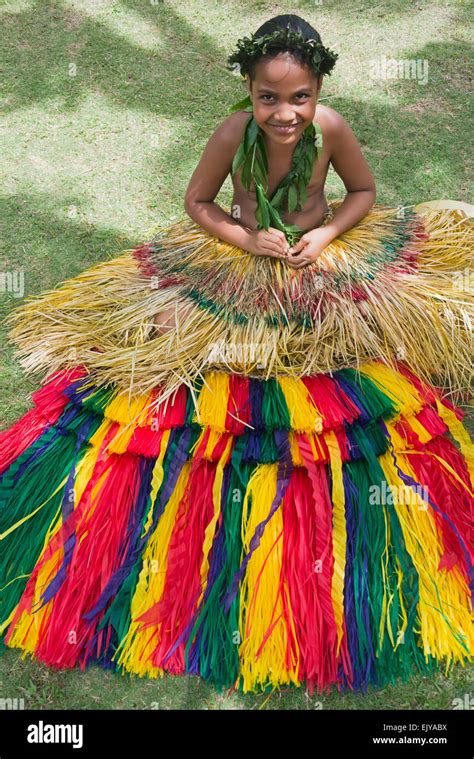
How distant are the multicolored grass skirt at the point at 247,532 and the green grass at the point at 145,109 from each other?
0.49 meters

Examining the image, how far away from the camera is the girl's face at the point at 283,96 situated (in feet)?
6.03

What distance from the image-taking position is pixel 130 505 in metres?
1.94

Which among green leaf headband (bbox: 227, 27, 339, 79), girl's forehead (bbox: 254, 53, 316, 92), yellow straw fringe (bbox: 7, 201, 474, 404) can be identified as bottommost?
yellow straw fringe (bbox: 7, 201, 474, 404)

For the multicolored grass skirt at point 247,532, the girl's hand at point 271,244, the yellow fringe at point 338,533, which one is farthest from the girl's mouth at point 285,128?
the yellow fringe at point 338,533

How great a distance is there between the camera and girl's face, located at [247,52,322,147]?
1.84 metres

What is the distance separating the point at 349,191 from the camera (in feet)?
7.68

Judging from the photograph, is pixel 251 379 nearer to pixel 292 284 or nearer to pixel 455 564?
pixel 292 284

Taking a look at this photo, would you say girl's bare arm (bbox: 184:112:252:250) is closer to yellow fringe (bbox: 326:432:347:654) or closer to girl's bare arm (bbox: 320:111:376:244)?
girl's bare arm (bbox: 320:111:376:244)

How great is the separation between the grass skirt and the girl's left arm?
0.05 meters

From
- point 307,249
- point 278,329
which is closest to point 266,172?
point 307,249

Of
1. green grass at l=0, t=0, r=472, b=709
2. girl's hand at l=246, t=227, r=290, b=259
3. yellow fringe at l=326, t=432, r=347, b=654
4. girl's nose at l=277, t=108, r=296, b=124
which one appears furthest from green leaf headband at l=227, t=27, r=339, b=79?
green grass at l=0, t=0, r=472, b=709

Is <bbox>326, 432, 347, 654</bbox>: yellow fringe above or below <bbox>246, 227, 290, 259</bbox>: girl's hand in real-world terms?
below

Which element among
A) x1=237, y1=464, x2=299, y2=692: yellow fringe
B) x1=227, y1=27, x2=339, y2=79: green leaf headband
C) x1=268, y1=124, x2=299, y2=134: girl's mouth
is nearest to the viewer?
x1=237, y1=464, x2=299, y2=692: yellow fringe
